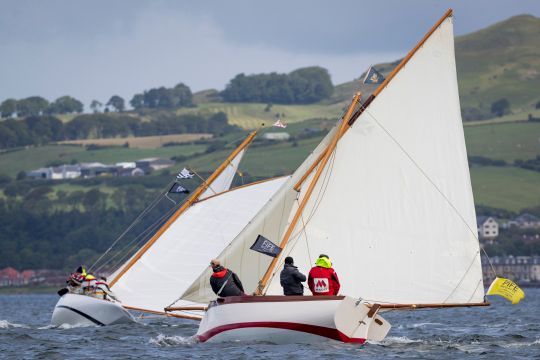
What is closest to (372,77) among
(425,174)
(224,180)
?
(425,174)

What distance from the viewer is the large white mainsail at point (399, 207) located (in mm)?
39781

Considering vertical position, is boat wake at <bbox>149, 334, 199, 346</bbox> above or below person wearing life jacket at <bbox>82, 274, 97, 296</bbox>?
below

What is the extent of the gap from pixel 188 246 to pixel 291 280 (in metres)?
17.8

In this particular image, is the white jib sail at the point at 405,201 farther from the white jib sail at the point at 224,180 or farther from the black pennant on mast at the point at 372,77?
the white jib sail at the point at 224,180

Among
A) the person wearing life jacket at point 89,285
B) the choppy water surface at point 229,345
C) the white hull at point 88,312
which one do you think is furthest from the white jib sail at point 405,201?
the person wearing life jacket at point 89,285

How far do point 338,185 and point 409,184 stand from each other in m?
2.07

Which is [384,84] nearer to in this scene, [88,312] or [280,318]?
[280,318]

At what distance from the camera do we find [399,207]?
4053 cm

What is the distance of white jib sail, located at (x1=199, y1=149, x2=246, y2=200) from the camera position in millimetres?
58156

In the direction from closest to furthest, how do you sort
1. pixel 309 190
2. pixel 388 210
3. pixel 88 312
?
pixel 309 190 → pixel 388 210 → pixel 88 312

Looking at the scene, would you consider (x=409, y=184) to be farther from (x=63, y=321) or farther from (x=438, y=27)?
(x=63, y=321)

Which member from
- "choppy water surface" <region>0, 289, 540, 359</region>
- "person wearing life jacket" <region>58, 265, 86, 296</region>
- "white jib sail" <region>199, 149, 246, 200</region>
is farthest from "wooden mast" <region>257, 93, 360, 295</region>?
"person wearing life jacket" <region>58, 265, 86, 296</region>

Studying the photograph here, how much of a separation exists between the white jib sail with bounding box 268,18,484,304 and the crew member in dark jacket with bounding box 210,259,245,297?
5.29ft

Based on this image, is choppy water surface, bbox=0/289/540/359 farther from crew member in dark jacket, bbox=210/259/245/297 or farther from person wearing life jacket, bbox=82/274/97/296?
person wearing life jacket, bbox=82/274/97/296
